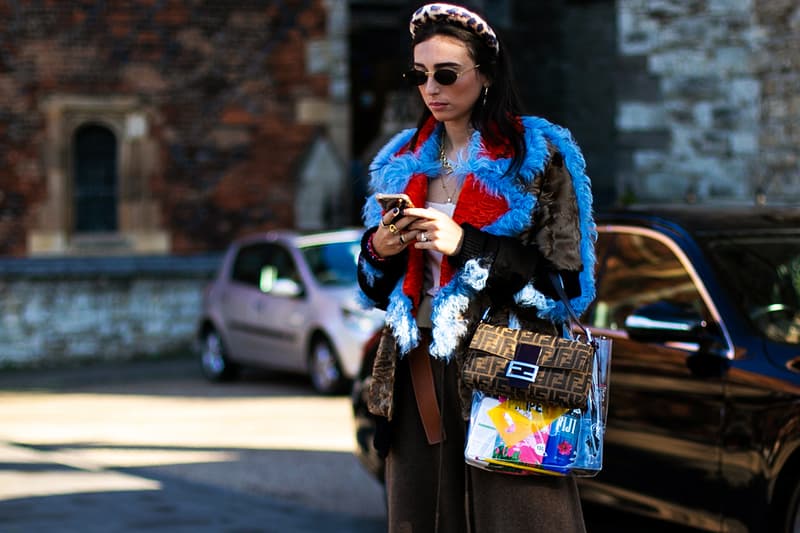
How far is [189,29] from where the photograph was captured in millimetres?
18172

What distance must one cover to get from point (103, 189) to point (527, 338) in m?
15.4

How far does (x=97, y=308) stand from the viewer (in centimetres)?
1738

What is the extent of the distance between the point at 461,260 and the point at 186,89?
1511 cm

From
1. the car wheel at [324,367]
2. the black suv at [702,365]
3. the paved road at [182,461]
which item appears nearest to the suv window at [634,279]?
the black suv at [702,365]

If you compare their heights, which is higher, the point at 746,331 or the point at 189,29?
the point at 189,29

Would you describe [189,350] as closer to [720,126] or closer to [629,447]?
[720,126]

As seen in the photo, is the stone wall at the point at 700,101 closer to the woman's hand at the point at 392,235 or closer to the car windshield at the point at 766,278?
the car windshield at the point at 766,278

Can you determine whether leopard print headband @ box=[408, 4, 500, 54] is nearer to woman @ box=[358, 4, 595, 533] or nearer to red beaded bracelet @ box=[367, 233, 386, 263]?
woman @ box=[358, 4, 595, 533]

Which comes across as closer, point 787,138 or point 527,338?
point 527,338

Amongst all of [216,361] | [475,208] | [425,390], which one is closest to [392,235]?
[475,208]

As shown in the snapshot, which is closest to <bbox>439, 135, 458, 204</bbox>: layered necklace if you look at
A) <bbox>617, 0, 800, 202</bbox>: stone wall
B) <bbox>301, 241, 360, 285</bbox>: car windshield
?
<bbox>301, 241, 360, 285</bbox>: car windshield

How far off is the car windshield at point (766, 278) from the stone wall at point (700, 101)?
9.35 meters

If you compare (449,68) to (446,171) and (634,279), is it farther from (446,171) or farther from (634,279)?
(634,279)

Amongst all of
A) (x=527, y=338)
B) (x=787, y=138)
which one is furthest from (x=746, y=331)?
(x=787, y=138)
